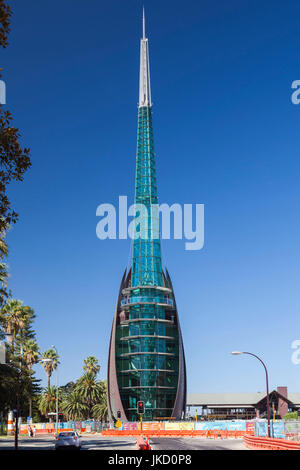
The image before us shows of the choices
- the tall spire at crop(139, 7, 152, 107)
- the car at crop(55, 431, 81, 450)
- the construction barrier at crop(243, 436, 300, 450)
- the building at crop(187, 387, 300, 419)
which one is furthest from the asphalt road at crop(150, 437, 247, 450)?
the tall spire at crop(139, 7, 152, 107)

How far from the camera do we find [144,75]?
102812 mm

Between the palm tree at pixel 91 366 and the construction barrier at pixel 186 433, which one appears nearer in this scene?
the construction barrier at pixel 186 433

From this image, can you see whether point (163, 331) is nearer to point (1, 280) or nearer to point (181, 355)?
point (181, 355)

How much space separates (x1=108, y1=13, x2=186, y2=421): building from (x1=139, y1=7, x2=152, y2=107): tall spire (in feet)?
46.6

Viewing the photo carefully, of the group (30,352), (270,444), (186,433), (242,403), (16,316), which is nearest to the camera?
(270,444)

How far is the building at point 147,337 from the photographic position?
87.5 meters

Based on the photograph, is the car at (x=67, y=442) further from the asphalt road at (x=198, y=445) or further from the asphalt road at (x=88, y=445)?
the asphalt road at (x=198, y=445)

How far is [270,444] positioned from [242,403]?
2713 inches

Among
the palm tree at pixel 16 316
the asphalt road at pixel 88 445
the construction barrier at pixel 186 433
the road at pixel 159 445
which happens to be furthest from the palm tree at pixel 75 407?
the road at pixel 159 445

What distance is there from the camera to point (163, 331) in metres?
90.8

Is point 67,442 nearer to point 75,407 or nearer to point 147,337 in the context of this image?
point 147,337

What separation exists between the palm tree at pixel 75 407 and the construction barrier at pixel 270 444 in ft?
229

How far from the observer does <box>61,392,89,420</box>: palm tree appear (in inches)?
4225

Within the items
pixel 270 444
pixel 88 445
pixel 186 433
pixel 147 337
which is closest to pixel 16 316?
pixel 147 337
